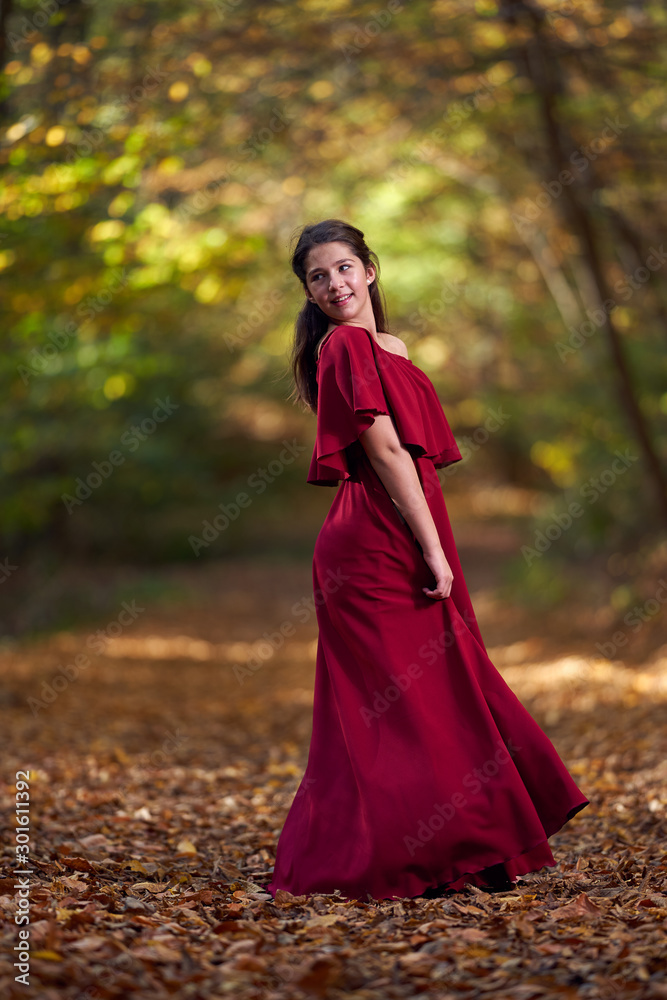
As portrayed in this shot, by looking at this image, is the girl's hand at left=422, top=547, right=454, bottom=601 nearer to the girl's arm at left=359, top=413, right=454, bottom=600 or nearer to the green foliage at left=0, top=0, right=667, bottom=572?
the girl's arm at left=359, top=413, right=454, bottom=600

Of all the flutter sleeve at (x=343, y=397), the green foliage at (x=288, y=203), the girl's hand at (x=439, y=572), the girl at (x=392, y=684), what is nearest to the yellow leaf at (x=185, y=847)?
the girl at (x=392, y=684)

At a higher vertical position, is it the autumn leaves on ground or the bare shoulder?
the bare shoulder

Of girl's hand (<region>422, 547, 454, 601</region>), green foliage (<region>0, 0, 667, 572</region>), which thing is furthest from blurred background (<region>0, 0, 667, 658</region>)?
girl's hand (<region>422, 547, 454, 601</region>)

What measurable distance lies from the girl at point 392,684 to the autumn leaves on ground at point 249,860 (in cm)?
14

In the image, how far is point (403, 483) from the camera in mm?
2938

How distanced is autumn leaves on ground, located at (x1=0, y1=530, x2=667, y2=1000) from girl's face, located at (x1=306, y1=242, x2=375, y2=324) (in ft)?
6.00

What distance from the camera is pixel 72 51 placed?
5160 mm

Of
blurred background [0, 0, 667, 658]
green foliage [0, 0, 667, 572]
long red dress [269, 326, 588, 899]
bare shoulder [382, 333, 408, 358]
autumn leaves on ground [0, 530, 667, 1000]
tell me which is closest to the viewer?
autumn leaves on ground [0, 530, 667, 1000]

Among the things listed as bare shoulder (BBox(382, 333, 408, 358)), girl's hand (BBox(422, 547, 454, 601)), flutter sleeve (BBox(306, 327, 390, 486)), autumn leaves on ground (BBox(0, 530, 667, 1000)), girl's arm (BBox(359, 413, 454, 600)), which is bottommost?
autumn leaves on ground (BBox(0, 530, 667, 1000))

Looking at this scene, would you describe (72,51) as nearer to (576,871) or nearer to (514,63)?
(514,63)

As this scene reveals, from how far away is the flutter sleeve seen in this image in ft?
9.55

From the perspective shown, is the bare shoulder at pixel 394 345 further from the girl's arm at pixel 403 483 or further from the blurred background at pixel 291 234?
the blurred background at pixel 291 234

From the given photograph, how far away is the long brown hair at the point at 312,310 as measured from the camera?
3.09 metres

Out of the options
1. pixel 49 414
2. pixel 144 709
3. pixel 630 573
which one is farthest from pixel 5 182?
pixel 630 573
